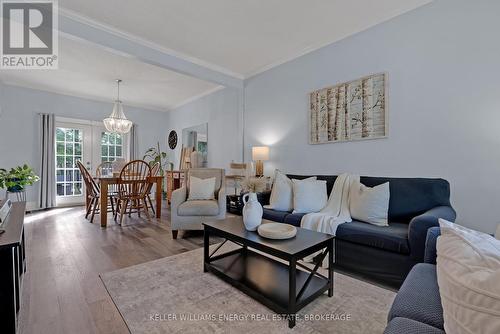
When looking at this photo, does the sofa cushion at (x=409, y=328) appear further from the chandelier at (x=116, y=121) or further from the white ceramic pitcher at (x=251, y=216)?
the chandelier at (x=116, y=121)

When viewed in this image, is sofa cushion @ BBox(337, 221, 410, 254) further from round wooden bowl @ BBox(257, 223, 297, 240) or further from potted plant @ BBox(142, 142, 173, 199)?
potted plant @ BBox(142, 142, 173, 199)

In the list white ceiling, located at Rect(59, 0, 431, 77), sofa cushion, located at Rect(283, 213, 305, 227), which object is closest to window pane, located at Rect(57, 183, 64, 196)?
white ceiling, located at Rect(59, 0, 431, 77)

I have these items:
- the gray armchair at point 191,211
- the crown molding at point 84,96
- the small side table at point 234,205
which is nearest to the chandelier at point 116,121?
the crown molding at point 84,96

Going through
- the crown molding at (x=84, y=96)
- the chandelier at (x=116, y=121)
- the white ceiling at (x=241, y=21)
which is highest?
the white ceiling at (x=241, y=21)

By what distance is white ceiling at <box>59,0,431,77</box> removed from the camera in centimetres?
Answer: 242

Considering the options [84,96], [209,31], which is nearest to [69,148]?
[84,96]

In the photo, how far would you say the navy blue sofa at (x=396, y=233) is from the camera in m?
1.71

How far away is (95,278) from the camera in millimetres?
1935

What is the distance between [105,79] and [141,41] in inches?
67.9

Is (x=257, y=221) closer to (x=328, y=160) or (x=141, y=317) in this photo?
(x=141, y=317)

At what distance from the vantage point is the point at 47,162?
188 inches

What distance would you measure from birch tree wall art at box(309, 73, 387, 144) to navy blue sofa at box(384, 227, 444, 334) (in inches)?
75.1

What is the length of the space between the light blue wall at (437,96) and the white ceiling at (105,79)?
8.94ft

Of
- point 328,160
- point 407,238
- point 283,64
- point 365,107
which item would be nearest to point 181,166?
point 283,64
